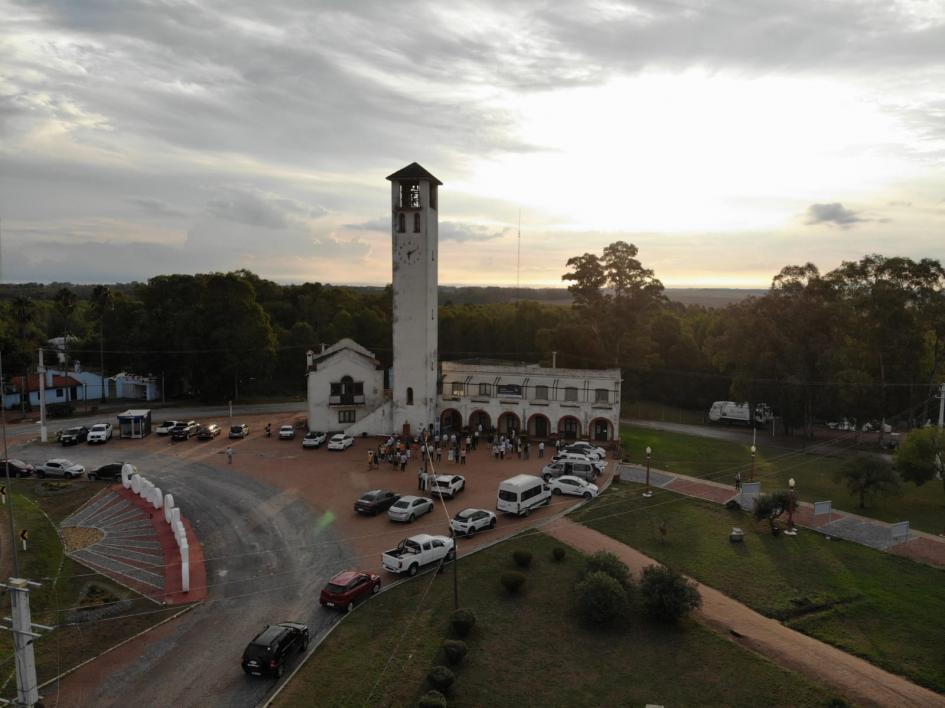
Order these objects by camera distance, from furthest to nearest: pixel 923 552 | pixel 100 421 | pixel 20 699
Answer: pixel 100 421 < pixel 923 552 < pixel 20 699

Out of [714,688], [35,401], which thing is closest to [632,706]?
[714,688]

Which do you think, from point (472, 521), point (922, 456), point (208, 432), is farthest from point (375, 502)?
point (922, 456)

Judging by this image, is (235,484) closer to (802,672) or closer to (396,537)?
(396,537)

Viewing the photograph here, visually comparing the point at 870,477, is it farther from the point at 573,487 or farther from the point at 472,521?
the point at 472,521

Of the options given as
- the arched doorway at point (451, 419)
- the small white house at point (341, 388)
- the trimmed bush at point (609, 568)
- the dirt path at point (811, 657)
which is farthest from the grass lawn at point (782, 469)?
the small white house at point (341, 388)

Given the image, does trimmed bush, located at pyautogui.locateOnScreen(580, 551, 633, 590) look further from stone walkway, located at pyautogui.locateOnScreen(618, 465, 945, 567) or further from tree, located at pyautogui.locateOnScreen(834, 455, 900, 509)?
tree, located at pyautogui.locateOnScreen(834, 455, 900, 509)

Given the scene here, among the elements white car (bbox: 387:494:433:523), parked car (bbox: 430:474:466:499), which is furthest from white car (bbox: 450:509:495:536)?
parked car (bbox: 430:474:466:499)
